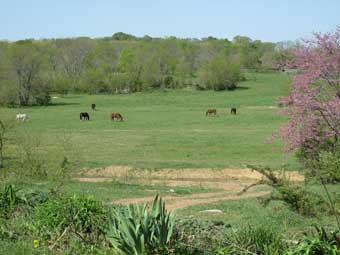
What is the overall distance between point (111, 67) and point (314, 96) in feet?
398

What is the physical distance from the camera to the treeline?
99250 millimetres

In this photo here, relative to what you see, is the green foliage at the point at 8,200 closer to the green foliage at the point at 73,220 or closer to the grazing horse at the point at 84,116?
the green foliage at the point at 73,220

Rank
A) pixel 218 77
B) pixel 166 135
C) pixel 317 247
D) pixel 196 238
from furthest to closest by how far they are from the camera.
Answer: pixel 218 77 < pixel 166 135 < pixel 196 238 < pixel 317 247

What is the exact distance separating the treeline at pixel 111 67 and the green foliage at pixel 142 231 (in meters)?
63.8

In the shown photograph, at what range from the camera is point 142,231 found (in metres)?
7.14

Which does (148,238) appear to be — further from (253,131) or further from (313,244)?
(253,131)

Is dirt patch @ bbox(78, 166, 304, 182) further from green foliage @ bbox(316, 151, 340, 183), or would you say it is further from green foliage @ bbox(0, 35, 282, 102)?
green foliage @ bbox(0, 35, 282, 102)

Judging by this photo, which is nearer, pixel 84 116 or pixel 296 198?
pixel 296 198

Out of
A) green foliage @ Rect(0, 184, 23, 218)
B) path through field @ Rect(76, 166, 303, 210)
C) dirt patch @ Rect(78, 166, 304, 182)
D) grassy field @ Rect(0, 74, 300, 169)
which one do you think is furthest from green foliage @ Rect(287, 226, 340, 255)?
dirt patch @ Rect(78, 166, 304, 182)

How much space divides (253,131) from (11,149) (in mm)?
24314

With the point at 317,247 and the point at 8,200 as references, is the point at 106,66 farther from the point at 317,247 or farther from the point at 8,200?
the point at 317,247

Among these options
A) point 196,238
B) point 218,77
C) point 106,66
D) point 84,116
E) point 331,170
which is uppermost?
point 106,66

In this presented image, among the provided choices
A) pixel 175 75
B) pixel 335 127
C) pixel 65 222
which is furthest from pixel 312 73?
pixel 175 75

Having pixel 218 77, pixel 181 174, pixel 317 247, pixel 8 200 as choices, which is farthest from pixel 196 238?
pixel 218 77
